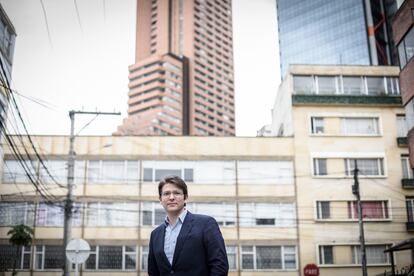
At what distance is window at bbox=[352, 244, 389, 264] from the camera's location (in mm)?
37531

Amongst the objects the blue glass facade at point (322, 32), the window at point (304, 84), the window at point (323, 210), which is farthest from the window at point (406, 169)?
the blue glass facade at point (322, 32)

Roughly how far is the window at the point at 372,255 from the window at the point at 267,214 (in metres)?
4.85

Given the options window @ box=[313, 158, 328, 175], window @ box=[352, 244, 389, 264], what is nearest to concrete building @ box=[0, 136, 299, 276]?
window @ box=[313, 158, 328, 175]

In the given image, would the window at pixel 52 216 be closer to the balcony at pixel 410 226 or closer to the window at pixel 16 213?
the window at pixel 16 213

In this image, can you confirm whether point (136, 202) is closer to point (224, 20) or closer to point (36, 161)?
point (36, 161)

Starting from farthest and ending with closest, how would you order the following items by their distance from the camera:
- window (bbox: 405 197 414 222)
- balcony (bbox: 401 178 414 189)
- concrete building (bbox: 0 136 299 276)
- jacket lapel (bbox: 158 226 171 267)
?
balcony (bbox: 401 178 414 189)
window (bbox: 405 197 414 222)
concrete building (bbox: 0 136 299 276)
jacket lapel (bbox: 158 226 171 267)

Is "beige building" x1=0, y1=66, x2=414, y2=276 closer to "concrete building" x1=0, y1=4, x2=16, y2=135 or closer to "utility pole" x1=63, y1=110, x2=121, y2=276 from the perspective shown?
"concrete building" x1=0, y1=4, x2=16, y2=135

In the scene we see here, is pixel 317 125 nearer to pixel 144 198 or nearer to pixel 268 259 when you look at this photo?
pixel 268 259

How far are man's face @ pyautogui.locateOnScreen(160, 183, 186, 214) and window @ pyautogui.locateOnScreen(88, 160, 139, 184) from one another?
114 feet

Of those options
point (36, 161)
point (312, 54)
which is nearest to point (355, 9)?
point (312, 54)

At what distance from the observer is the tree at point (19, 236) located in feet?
117

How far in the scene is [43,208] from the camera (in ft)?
125

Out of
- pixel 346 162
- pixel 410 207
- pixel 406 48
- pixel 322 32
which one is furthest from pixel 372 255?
pixel 322 32

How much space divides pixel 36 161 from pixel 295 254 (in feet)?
65.8
